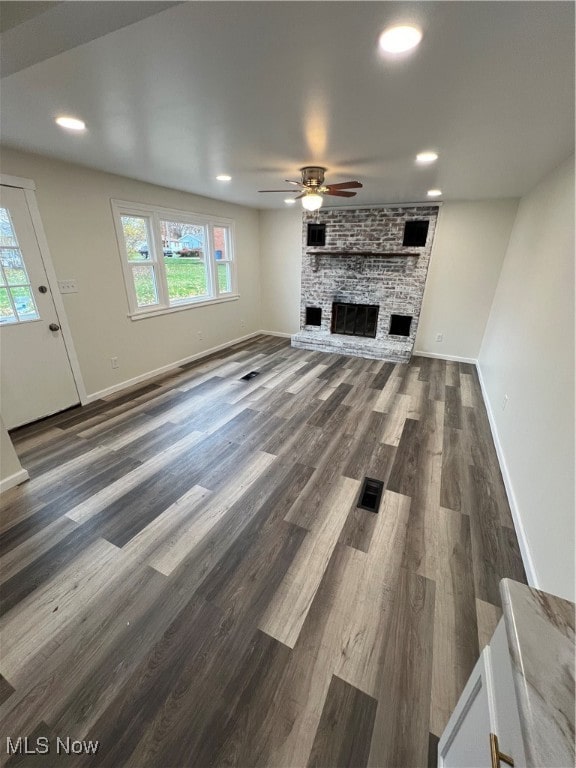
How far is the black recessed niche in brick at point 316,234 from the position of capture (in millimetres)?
5152

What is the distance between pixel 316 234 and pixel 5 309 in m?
4.41

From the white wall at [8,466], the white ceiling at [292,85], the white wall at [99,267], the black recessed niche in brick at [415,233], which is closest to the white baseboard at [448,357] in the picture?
the black recessed niche in brick at [415,233]

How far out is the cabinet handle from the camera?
56cm

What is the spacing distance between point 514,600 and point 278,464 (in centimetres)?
187

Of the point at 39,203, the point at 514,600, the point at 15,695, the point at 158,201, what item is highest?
the point at 158,201

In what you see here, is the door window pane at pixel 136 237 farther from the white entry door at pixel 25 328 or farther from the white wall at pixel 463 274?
the white wall at pixel 463 274

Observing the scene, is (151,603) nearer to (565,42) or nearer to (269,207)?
(565,42)

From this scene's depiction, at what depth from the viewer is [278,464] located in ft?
8.01

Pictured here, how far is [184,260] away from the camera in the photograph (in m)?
4.38

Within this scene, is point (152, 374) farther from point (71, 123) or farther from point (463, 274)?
point (463, 274)

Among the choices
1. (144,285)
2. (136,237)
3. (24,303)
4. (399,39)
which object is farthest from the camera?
(144,285)

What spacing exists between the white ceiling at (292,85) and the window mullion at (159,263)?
0.98 m

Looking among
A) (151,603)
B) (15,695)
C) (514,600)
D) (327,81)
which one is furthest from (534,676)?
(327,81)

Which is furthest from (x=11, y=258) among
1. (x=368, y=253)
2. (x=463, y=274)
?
(x=463, y=274)
